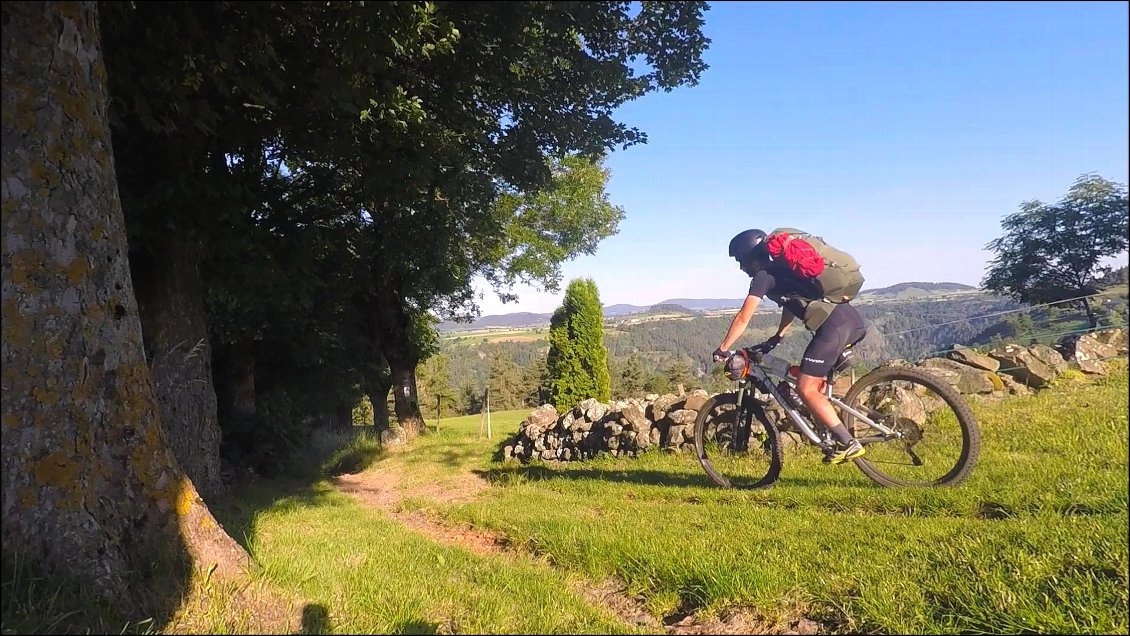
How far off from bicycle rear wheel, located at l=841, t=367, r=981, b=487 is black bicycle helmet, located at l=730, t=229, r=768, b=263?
1.49 m

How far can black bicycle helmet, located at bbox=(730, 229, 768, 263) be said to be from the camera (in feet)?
14.8

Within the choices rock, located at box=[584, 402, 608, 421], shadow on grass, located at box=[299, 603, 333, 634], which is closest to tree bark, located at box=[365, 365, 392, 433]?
rock, located at box=[584, 402, 608, 421]

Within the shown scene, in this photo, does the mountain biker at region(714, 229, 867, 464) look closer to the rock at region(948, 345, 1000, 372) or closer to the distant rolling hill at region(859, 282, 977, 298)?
the distant rolling hill at region(859, 282, 977, 298)

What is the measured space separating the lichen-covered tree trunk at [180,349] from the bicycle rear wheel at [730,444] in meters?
5.60

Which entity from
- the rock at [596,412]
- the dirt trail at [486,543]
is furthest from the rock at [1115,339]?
the dirt trail at [486,543]

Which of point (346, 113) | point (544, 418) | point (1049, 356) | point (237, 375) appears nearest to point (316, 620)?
point (346, 113)

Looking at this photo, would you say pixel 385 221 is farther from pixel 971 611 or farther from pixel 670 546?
pixel 971 611

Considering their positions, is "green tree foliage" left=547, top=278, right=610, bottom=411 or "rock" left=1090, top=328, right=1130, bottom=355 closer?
"rock" left=1090, top=328, right=1130, bottom=355

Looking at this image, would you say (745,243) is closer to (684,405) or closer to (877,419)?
(877,419)

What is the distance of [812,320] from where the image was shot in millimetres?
4348

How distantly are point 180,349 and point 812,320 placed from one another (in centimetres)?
644

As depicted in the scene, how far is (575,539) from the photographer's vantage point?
379 cm

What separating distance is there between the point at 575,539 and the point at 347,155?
458cm

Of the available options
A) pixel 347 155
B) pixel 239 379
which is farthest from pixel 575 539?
pixel 239 379
